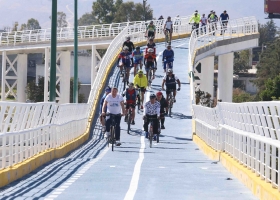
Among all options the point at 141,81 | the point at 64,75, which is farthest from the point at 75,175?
the point at 64,75

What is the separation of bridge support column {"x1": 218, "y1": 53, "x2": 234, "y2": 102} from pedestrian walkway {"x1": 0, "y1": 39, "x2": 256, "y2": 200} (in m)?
39.7

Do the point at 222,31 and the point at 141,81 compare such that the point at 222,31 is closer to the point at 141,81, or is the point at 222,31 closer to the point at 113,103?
the point at 141,81

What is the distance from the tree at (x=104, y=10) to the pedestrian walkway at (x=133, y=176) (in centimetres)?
11217

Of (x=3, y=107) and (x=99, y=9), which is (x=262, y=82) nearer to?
(x=99, y=9)

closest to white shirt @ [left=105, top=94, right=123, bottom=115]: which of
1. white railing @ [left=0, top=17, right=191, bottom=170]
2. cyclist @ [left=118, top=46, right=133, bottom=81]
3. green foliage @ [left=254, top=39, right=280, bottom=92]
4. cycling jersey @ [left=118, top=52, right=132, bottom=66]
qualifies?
white railing @ [left=0, top=17, right=191, bottom=170]

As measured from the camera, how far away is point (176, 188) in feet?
44.3

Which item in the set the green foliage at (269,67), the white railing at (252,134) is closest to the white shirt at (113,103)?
the white railing at (252,134)

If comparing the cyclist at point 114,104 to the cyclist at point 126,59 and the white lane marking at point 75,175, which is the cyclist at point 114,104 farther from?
the cyclist at point 126,59

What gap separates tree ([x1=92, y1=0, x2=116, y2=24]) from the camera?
138 m

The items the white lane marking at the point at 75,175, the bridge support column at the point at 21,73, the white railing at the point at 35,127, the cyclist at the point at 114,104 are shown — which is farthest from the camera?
the bridge support column at the point at 21,73

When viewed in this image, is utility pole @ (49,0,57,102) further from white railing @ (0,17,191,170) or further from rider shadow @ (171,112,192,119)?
rider shadow @ (171,112,192,119)

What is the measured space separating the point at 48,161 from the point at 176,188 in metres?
6.13

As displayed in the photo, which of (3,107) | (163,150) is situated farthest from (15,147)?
(163,150)

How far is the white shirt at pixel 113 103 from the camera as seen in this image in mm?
22359
